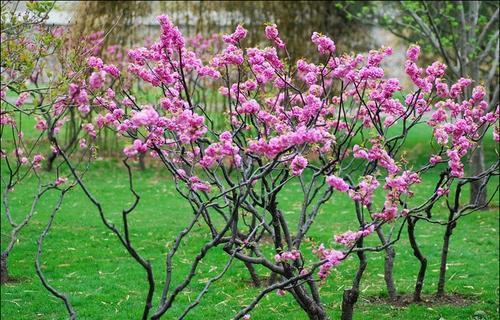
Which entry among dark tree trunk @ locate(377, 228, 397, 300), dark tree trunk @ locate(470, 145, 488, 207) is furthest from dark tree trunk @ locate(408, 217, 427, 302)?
dark tree trunk @ locate(470, 145, 488, 207)

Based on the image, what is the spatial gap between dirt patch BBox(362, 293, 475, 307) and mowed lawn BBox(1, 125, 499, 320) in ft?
0.24

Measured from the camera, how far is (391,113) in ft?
18.6

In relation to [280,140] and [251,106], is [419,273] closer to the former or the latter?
[251,106]

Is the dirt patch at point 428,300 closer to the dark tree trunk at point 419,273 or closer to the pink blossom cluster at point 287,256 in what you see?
the dark tree trunk at point 419,273

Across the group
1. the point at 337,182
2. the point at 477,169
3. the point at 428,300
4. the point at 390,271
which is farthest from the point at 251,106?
the point at 477,169

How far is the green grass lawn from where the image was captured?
21.5ft

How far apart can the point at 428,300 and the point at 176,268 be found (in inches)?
108

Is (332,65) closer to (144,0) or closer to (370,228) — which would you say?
(370,228)

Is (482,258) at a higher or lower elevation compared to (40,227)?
higher

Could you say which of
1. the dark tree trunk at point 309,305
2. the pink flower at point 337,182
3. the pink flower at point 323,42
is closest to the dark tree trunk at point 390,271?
the dark tree trunk at point 309,305

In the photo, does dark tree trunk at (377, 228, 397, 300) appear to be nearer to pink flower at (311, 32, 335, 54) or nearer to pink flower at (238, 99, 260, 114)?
pink flower at (311, 32, 335, 54)

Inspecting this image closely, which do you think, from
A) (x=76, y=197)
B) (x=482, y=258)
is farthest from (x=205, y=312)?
(x=76, y=197)

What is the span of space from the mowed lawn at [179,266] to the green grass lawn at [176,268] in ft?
0.04

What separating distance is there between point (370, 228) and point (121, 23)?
12618mm
